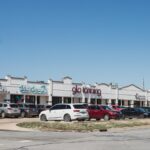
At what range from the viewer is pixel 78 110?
41344 mm

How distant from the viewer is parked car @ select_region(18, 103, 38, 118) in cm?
5288

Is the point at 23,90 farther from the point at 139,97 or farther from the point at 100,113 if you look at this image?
the point at 139,97

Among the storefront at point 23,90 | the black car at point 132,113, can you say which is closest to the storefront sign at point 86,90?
the storefront at point 23,90

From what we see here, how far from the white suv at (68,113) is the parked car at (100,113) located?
360cm

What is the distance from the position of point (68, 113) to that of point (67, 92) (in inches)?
1584

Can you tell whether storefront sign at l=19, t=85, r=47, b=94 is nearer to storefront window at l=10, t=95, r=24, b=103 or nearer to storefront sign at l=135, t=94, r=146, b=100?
storefront window at l=10, t=95, r=24, b=103

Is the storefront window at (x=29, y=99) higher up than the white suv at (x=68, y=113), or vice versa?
the storefront window at (x=29, y=99)

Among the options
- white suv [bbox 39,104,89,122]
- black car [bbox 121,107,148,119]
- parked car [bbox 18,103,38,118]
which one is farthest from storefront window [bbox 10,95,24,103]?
white suv [bbox 39,104,89,122]

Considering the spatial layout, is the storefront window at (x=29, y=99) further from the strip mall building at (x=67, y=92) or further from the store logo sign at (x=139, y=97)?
the store logo sign at (x=139, y=97)

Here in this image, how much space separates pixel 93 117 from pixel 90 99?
4055 centimetres

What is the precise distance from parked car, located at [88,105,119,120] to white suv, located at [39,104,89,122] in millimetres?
3598

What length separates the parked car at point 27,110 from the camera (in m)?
52.9

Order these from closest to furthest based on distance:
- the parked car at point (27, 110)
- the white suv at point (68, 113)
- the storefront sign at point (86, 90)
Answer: the white suv at point (68, 113) → the parked car at point (27, 110) → the storefront sign at point (86, 90)

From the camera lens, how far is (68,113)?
4141 centimetres
